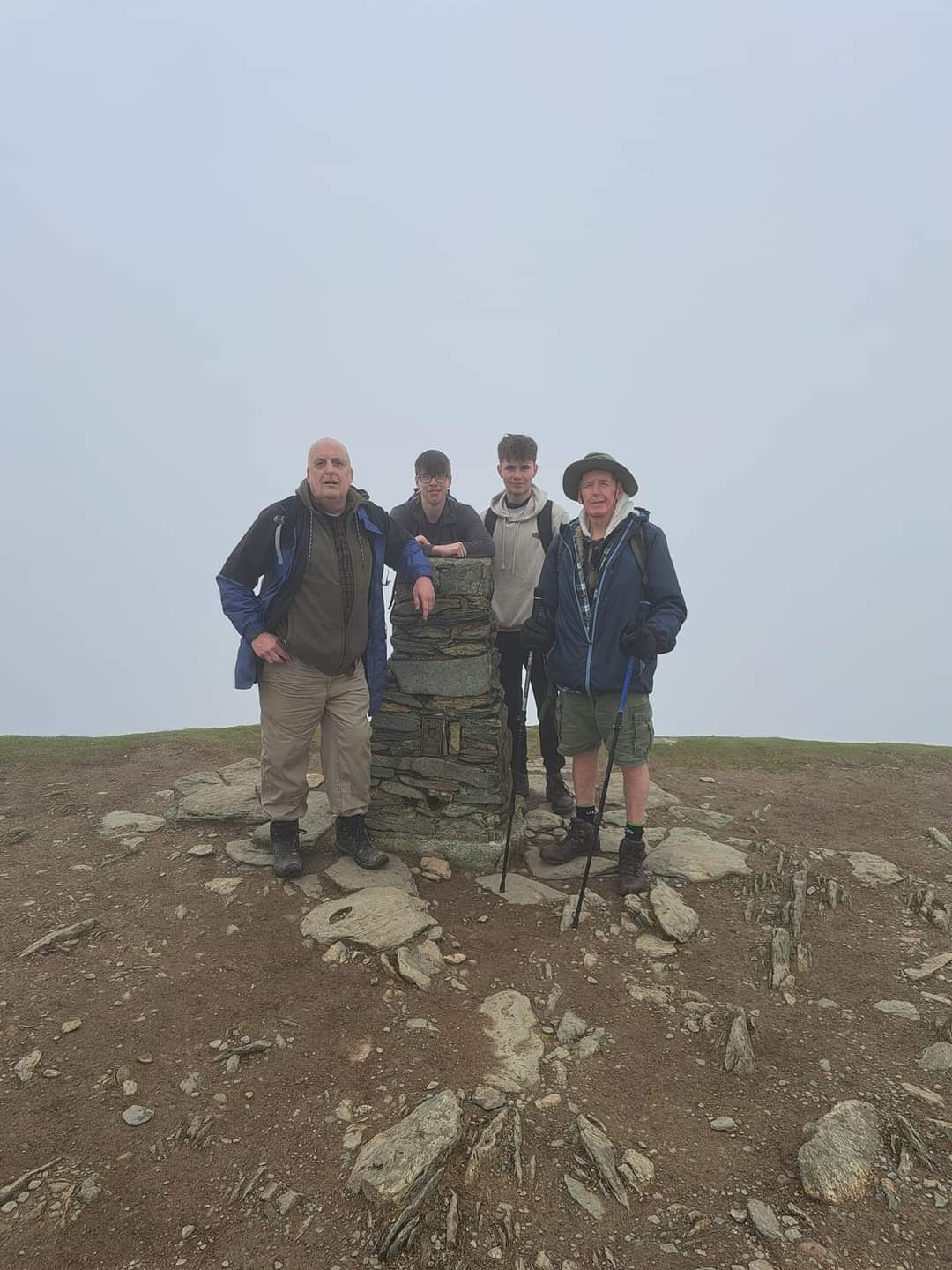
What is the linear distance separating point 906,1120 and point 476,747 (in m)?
4.78

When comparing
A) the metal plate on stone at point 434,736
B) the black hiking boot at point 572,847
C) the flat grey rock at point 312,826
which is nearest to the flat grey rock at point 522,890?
the black hiking boot at point 572,847

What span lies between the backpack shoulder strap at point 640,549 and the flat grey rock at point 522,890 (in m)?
3.34

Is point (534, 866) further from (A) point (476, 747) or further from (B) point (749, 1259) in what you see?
(B) point (749, 1259)

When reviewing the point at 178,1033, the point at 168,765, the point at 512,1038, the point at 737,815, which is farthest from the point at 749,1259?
the point at 168,765

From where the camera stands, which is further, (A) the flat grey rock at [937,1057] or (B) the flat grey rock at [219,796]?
(B) the flat grey rock at [219,796]

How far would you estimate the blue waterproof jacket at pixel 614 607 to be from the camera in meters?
6.82

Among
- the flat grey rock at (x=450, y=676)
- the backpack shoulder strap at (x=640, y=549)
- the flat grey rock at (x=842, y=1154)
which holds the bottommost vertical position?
the flat grey rock at (x=842, y=1154)

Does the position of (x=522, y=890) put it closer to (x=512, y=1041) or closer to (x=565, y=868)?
(x=565, y=868)

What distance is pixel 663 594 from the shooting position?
681cm

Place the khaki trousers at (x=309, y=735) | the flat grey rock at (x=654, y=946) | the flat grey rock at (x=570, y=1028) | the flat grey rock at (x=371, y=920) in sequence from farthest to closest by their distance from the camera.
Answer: the khaki trousers at (x=309, y=735) < the flat grey rock at (x=654, y=946) < the flat grey rock at (x=371, y=920) < the flat grey rock at (x=570, y=1028)

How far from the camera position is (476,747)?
309 inches

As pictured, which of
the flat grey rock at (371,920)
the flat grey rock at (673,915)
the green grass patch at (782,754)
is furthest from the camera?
the green grass patch at (782,754)

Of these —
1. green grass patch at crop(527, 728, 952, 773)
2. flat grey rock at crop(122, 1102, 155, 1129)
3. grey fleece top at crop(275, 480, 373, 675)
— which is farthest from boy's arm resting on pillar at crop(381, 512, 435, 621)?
green grass patch at crop(527, 728, 952, 773)

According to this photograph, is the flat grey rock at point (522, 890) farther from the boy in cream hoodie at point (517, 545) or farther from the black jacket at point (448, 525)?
the black jacket at point (448, 525)
